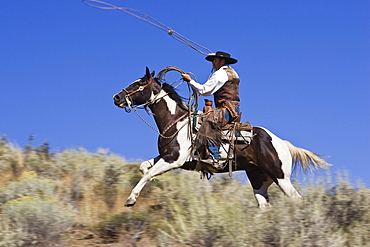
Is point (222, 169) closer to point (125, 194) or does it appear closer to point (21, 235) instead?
point (125, 194)

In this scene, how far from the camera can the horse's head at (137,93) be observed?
1020 cm

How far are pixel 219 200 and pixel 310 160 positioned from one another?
1784 millimetres

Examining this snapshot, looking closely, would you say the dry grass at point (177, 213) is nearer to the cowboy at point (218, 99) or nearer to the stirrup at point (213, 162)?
the stirrup at point (213, 162)

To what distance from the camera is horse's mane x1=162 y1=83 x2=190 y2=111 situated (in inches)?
407

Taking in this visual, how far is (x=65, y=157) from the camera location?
13.1 metres

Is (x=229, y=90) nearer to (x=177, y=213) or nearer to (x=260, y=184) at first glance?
(x=260, y=184)

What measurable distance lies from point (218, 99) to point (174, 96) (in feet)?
2.65

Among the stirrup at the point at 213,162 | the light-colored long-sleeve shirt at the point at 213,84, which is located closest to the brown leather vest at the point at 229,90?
the light-colored long-sleeve shirt at the point at 213,84

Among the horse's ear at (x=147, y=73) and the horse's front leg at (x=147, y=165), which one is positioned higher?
the horse's ear at (x=147, y=73)

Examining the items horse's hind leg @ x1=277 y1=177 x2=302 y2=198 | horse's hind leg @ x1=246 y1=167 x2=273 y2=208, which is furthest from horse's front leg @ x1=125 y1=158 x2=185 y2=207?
horse's hind leg @ x1=277 y1=177 x2=302 y2=198

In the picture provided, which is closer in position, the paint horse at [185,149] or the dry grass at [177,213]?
the dry grass at [177,213]

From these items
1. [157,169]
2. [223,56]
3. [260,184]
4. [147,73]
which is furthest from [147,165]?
[223,56]

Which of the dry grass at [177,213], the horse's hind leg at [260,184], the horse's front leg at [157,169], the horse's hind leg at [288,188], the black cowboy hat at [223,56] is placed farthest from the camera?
the horse's hind leg at [260,184]

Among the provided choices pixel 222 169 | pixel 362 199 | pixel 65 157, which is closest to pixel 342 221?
pixel 362 199
